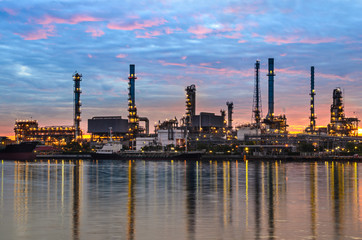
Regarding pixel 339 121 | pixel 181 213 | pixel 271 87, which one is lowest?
pixel 181 213

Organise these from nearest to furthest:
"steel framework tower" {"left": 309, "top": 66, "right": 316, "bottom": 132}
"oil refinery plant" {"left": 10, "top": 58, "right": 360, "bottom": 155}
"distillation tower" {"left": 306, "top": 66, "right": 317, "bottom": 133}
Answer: "oil refinery plant" {"left": 10, "top": 58, "right": 360, "bottom": 155}
"distillation tower" {"left": 306, "top": 66, "right": 317, "bottom": 133}
"steel framework tower" {"left": 309, "top": 66, "right": 316, "bottom": 132}

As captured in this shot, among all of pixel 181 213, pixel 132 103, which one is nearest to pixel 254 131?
pixel 132 103

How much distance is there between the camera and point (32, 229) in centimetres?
2258

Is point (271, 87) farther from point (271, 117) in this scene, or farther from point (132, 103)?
point (132, 103)

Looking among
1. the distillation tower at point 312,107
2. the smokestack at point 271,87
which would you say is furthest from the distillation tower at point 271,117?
the distillation tower at point 312,107

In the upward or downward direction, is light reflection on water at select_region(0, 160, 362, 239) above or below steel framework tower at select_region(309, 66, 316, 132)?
below

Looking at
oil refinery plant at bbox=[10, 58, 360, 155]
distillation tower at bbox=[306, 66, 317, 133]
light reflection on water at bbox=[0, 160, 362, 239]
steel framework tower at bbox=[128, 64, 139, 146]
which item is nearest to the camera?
light reflection on water at bbox=[0, 160, 362, 239]

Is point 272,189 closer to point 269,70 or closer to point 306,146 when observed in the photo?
point 306,146

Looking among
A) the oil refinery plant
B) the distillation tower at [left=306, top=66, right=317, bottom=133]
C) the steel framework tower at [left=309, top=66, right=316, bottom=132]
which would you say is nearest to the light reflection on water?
the oil refinery plant

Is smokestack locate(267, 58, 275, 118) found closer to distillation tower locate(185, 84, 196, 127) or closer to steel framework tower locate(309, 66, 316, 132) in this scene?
steel framework tower locate(309, 66, 316, 132)

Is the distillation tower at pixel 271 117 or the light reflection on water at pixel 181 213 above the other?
the distillation tower at pixel 271 117

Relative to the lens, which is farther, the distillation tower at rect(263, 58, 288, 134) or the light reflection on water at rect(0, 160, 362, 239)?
the distillation tower at rect(263, 58, 288, 134)

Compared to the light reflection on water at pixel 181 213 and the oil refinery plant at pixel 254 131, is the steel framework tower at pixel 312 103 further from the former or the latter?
the light reflection on water at pixel 181 213

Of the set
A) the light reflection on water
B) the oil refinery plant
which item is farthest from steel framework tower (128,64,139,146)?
the light reflection on water
